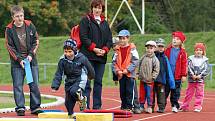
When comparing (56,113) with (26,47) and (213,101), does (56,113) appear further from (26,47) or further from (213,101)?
(213,101)

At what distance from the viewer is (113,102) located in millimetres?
19219

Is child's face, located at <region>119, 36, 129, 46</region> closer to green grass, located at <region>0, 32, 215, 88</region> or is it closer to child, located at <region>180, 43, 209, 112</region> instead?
child, located at <region>180, 43, 209, 112</region>

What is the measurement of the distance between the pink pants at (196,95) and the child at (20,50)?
145 inches

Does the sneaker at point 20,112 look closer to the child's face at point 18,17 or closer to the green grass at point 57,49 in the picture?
the child's face at point 18,17

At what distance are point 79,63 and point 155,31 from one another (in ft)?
137

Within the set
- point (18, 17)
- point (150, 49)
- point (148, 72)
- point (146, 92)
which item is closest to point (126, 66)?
point (148, 72)

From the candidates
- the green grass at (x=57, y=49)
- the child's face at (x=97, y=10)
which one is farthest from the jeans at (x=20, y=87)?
the green grass at (x=57, y=49)

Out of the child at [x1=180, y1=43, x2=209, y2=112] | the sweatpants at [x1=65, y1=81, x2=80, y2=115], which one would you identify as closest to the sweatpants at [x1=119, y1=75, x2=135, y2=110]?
the child at [x1=180, y1=43, x2=209, y2=112]

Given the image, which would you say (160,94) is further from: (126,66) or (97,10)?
(97,10)

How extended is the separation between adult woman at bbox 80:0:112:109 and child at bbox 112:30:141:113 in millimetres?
684

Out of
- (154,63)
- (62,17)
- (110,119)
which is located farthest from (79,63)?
(62,17)

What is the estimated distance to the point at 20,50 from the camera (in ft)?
47.5

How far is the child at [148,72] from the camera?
620 inches

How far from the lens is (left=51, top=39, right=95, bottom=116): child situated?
1281 cm
